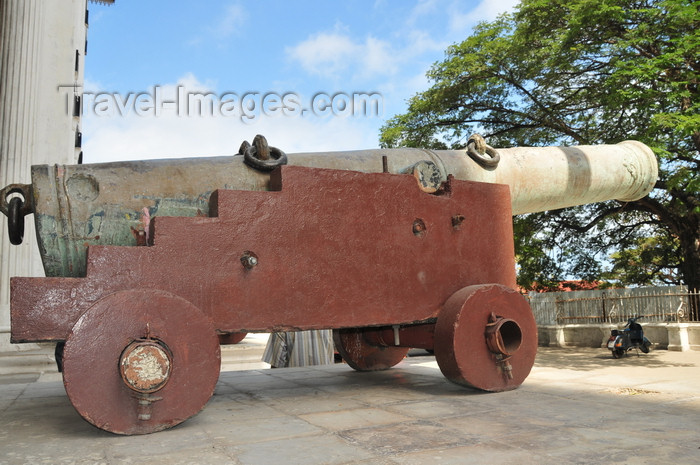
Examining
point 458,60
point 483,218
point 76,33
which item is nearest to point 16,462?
point 483,218

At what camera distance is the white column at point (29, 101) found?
24.3ft

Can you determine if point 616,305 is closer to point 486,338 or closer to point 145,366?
point 486,338

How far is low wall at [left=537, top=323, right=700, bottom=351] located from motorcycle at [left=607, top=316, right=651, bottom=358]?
0.86 m

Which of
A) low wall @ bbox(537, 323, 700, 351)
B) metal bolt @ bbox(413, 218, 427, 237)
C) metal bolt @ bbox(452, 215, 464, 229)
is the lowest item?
low wall @ bbox(537, 323, 700, 351)

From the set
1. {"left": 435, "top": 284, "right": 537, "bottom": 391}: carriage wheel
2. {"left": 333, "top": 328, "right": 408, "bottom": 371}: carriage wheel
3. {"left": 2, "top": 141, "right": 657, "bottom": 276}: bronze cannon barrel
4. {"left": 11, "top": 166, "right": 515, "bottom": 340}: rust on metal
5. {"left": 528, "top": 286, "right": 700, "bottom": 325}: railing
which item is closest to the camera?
{"left": 11, "top": 166, "right": 515, "bottom": 340}: rust on metal

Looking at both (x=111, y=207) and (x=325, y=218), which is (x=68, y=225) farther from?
(x=325, y=218)

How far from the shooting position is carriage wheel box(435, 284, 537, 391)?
4.01m

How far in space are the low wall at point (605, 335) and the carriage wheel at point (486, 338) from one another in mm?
8327

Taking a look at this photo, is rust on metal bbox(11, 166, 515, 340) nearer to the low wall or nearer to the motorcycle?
the motorcycle

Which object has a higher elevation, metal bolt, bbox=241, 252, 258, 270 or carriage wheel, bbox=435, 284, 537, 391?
metal bolt, bbox=241, 252, 258, 270

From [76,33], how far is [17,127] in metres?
Result: 2.51

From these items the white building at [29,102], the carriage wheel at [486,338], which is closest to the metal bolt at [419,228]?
the carriage wheel at [486,338]

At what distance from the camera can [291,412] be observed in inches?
143

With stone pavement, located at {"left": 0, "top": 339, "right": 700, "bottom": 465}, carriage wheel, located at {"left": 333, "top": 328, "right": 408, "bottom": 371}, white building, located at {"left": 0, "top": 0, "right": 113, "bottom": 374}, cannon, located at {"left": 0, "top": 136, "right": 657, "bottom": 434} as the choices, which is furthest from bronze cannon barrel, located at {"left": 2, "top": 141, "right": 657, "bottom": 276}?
white building, located at {"left": 0, "top": 0, "right": 113, "bottom": 374}
